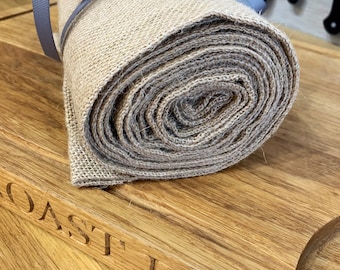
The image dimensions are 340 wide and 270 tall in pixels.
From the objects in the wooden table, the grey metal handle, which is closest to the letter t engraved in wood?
the wooden table

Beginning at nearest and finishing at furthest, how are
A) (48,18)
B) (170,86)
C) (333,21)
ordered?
(170,86) < (48,18) < (333,21)

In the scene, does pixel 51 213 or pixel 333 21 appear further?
pixel 333 21

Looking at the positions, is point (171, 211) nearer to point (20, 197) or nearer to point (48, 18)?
point (20, 197)

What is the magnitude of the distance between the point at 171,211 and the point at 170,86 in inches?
4.4

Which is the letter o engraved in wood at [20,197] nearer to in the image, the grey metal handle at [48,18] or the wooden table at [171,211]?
the wooden table at [171,211]

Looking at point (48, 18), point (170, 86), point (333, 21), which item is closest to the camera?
point (170, 86)

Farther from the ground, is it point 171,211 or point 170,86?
point 170,86

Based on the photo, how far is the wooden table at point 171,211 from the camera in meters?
0.41

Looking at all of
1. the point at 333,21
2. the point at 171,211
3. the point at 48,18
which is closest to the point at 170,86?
the point at 171,211

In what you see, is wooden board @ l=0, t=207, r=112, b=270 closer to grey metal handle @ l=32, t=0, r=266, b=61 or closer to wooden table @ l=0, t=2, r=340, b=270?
wooden table @ l=0, t=2, r=340, b=270

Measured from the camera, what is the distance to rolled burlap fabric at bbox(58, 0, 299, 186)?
39 cm

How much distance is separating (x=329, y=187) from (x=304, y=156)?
0.17 ft

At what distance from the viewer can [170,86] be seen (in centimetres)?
42

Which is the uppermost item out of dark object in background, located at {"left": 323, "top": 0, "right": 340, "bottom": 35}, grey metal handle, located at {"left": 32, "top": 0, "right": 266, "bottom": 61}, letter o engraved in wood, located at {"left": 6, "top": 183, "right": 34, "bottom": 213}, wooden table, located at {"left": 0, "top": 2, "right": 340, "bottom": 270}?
grey metal handle, located at {"left": 32, "top": 0, "right": 266, "bottom": 61}
